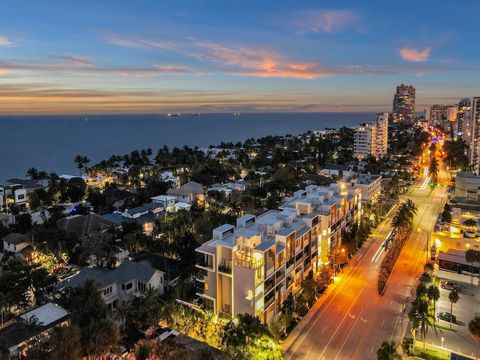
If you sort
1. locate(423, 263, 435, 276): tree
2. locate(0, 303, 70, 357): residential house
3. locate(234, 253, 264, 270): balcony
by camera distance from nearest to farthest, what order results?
locate(0, 303, 70, 357): residential house → locate(234, 253, 264, 270): balcony → locate(423, 263, 435, 276): tree

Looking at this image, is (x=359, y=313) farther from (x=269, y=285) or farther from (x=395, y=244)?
(x=395, y=244)

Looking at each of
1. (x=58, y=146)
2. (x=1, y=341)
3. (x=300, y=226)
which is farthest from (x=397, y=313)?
(x=58, y=146)

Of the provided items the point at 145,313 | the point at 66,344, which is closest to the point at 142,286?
the point at 145,313

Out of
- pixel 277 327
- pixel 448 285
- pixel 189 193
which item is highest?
pixel 189 193

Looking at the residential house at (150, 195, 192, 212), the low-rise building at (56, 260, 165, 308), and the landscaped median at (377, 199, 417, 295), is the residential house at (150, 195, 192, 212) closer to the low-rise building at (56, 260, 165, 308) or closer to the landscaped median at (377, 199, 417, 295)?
the low-rise building at (56, 260, 165, 308)

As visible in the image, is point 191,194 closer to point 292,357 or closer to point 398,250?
point 398,250

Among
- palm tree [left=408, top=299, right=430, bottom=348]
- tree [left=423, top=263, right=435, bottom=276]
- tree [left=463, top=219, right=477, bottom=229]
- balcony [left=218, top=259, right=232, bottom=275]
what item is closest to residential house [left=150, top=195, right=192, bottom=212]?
balcony [left=218, top=259, right=232, bottom=275]

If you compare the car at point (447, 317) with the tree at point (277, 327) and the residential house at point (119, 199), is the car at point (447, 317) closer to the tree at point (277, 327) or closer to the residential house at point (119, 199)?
the tree at point (277, 327)
